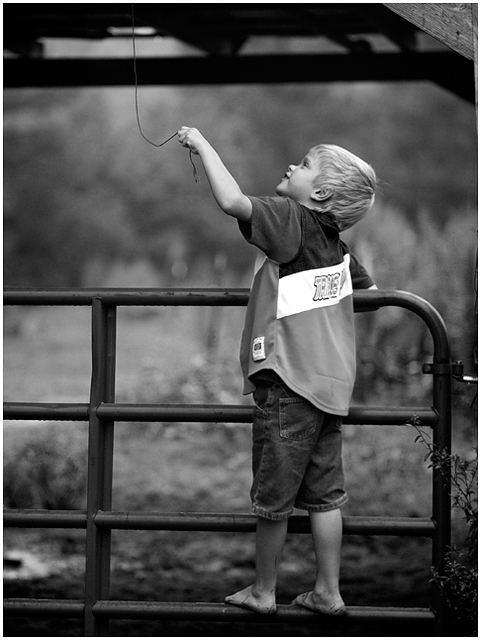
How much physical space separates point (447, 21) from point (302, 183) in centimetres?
57

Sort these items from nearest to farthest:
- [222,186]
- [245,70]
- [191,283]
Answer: [222,186], [245,70], [191,283]

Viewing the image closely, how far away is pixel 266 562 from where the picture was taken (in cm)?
240

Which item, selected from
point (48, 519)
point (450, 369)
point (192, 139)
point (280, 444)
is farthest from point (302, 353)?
point (48, 519)

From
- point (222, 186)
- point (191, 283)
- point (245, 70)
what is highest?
point (245, 70)

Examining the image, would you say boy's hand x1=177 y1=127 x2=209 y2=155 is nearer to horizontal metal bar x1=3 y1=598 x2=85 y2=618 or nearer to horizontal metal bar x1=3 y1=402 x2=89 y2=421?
horizontal metal bar x1=3 y1=402 x2=89 y2=421

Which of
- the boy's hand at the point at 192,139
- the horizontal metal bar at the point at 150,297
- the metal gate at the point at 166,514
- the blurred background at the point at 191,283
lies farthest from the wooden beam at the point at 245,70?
the boy's hand at the point at 192,139

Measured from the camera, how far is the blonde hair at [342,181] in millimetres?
2426

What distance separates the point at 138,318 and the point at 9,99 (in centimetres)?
318

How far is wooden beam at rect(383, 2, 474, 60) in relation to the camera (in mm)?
2324

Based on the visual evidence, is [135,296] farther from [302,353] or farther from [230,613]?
[230,613]

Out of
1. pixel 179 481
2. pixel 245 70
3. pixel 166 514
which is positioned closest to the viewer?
pixel 166 514

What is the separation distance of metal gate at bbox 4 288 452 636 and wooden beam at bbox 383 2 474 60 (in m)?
0.70

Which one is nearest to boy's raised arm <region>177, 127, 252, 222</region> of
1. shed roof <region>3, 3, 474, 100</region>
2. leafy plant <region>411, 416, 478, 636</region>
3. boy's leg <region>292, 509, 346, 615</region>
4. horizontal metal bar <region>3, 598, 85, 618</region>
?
leafy plant <region>411, 416, 478, 636</region>

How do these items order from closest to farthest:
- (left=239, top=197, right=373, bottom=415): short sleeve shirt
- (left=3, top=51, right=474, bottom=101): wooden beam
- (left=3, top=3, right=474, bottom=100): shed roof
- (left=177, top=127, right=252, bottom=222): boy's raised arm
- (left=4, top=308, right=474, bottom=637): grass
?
(left=177, top=127, right=252, bottom=222): boy's raised arm
(left=239, top=197, right=373, bottom=415): short sleeve shirt
(left=4, top=308, right=474, bottom=637): grass
(left=3, top=3, right=474, bottom=100): shed roof
(left=3, top=51, right=474, bottom=101): wooden beam
